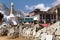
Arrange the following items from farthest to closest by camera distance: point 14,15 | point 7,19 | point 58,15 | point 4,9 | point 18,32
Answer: point 4,9 → point 14,15 → point 7,19 → point 58,15 → point 18,32

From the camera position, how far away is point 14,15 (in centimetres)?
3869

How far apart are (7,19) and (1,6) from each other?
28.7 ft

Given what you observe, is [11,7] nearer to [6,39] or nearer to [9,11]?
[9,11]

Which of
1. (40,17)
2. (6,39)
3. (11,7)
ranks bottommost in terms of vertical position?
(6,39)

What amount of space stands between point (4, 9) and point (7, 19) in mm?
7646

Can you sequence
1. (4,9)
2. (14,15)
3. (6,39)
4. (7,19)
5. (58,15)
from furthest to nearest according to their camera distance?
(4,9)
(14,15)
(7,19)
(58,15)
(6,39)

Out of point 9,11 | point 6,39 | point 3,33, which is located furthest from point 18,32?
point 9,11

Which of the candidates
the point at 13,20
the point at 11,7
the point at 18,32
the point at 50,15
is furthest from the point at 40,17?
the point at 18,32

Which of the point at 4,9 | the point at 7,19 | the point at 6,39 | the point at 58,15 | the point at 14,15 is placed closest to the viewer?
the point at 6,39

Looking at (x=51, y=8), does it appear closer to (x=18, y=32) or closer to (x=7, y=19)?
(x=7, y=19)

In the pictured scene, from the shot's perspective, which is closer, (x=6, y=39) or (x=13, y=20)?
(x=6, y=39)

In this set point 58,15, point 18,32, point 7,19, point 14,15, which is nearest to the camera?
point 18,32

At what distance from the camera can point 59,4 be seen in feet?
128

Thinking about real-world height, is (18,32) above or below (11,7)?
below
